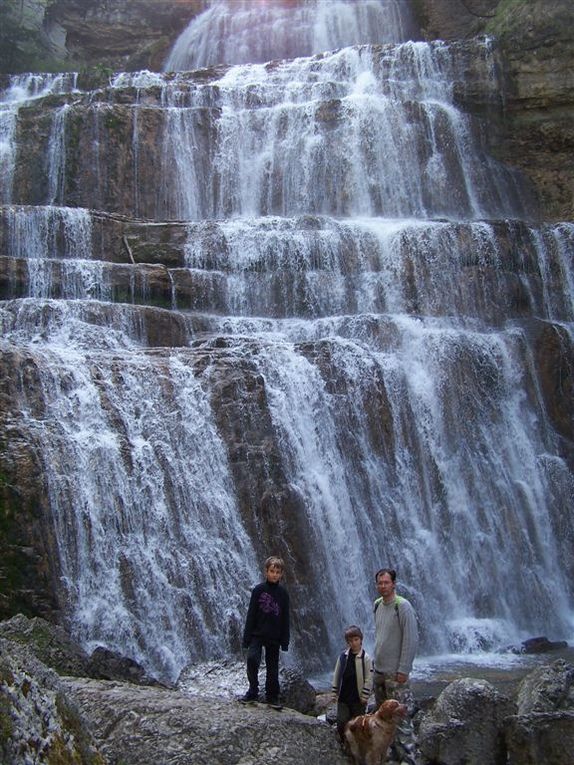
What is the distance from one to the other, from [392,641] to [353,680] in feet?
1.61

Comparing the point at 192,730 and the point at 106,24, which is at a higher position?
the point at 106,24

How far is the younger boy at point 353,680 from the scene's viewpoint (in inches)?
278

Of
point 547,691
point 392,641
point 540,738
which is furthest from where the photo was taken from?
point 547,691

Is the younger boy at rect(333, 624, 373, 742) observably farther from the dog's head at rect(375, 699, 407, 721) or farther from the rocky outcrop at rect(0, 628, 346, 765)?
the dog's head at rect(375, 699, 407, 721)

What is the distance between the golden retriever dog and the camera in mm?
6504

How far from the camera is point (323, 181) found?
29.1 m

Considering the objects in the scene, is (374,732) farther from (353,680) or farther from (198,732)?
(198,732)

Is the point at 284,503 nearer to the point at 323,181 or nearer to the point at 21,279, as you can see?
the point at 21,279

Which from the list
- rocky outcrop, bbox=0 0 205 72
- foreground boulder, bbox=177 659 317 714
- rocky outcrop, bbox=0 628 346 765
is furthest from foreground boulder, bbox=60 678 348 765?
rocky outcrop, bbox=0 0 205 72

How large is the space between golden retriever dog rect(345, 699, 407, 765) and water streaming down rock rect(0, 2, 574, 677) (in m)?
6.23

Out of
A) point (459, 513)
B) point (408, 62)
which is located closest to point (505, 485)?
point (459, 513)

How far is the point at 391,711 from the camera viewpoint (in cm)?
643

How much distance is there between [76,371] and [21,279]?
6.77 m

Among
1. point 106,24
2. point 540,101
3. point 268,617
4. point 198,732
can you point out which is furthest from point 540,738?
point 106,24
